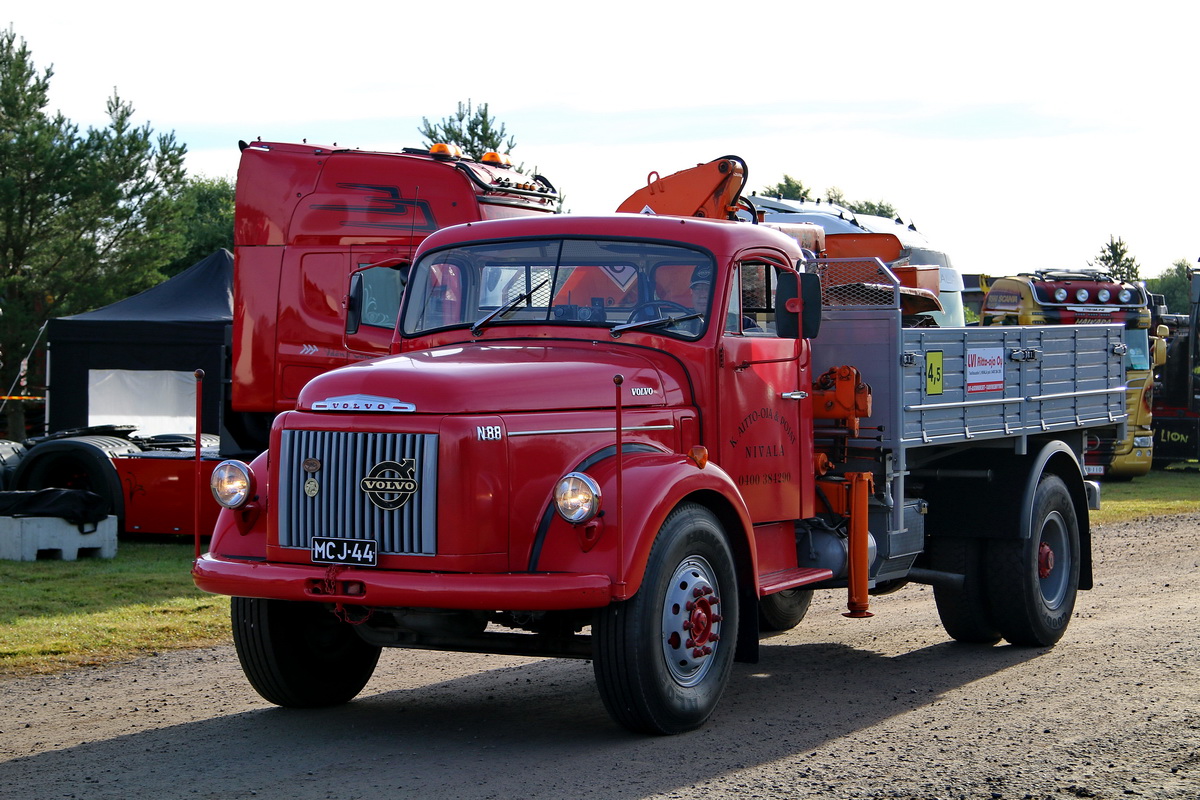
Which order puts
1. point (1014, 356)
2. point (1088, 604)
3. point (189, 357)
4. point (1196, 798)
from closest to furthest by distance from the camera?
point (1196, 798) < point (1014, 356) < point (1088, 604) < point (189, 357)

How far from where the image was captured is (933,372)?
8492mm

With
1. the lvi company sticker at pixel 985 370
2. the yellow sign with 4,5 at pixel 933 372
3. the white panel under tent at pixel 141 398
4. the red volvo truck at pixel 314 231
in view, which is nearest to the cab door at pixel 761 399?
the yellow sign with 4,5 at pixel 933 372

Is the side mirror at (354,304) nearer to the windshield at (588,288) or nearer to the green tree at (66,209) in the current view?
the windshield at (588,288)

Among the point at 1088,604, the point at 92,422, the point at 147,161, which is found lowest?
the point at 1088,604

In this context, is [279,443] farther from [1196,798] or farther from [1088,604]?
[1088,604]

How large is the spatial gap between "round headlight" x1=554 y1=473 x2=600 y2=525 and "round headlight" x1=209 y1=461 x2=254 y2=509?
1.58m

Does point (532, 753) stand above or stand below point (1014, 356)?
below

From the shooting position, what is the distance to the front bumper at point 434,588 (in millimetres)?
5871

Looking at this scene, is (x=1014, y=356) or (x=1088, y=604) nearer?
(x=1014, y=356)

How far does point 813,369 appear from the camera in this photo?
8391 millimetres

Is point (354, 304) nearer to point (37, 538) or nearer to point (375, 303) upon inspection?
point (375, 303)

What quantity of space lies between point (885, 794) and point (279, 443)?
9.70ft

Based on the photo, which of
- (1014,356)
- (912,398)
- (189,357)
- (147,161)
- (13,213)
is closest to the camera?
(912,398)

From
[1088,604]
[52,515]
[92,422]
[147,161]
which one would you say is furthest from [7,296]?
[1088,604]
